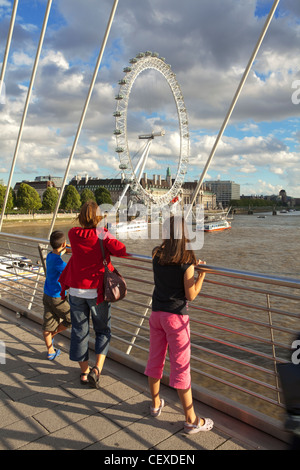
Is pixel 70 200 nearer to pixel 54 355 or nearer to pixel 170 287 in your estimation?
pixel 54 355

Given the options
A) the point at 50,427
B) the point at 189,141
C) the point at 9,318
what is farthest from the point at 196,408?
the point at 189,141

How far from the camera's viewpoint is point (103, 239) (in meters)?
2.71

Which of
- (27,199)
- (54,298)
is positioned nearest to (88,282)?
(54,298)

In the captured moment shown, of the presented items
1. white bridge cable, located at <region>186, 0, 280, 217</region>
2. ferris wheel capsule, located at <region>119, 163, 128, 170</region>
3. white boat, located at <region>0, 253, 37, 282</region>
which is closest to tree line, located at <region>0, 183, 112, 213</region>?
ferris wheel capsule, located at <region>119, 163, 128, 170</region>

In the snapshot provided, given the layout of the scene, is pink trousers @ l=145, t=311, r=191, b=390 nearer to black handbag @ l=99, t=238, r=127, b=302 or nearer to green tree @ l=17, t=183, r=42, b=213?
black handbag @ l=99, t=238, r=127, b=302

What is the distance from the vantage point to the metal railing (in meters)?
2.36

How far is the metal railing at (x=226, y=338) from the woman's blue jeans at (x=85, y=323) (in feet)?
0.95

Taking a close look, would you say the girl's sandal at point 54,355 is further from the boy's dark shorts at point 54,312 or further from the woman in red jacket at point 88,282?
the woman in red jacket at point 88,282

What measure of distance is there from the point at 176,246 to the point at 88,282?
866mm

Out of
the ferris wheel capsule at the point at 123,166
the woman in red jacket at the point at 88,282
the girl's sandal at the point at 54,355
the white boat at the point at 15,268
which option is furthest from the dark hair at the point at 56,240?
the ferris wheel capsule at the point at 123,166

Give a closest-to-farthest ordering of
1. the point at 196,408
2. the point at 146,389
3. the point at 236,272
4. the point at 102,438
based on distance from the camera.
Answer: the point at 102,438 → the point at 236,272 → the point at 196,408 → the point at 146,389

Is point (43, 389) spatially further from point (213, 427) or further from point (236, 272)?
point (236, 272)
